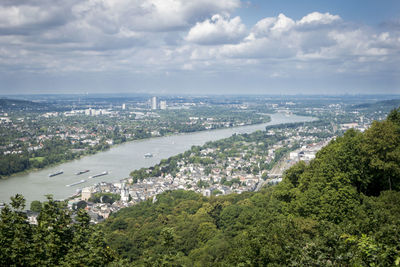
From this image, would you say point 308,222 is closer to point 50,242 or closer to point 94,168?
point 50,242

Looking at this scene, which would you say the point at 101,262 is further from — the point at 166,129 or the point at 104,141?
the point at 166,129

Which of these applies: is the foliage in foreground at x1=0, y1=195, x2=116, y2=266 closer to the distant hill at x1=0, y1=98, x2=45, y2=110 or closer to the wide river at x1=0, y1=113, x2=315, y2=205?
the wide river at x1=0, y1=113, x2=315, y2=205

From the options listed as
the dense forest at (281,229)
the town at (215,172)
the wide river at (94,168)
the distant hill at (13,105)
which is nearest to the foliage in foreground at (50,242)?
the dense forest at (281,229)

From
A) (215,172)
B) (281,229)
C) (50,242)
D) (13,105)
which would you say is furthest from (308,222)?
(13,105)

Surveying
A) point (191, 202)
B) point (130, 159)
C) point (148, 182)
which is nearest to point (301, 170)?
point (191, 202)

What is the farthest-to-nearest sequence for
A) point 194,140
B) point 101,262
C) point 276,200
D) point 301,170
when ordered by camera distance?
point 194,140 → point 301,170 → point 276,200 → point 101,262

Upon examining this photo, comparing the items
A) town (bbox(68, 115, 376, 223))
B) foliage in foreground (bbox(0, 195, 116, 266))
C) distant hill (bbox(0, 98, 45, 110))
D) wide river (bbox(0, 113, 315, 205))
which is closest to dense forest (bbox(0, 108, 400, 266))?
foliage in foreground (bbox(0, 195, 116, 266))
